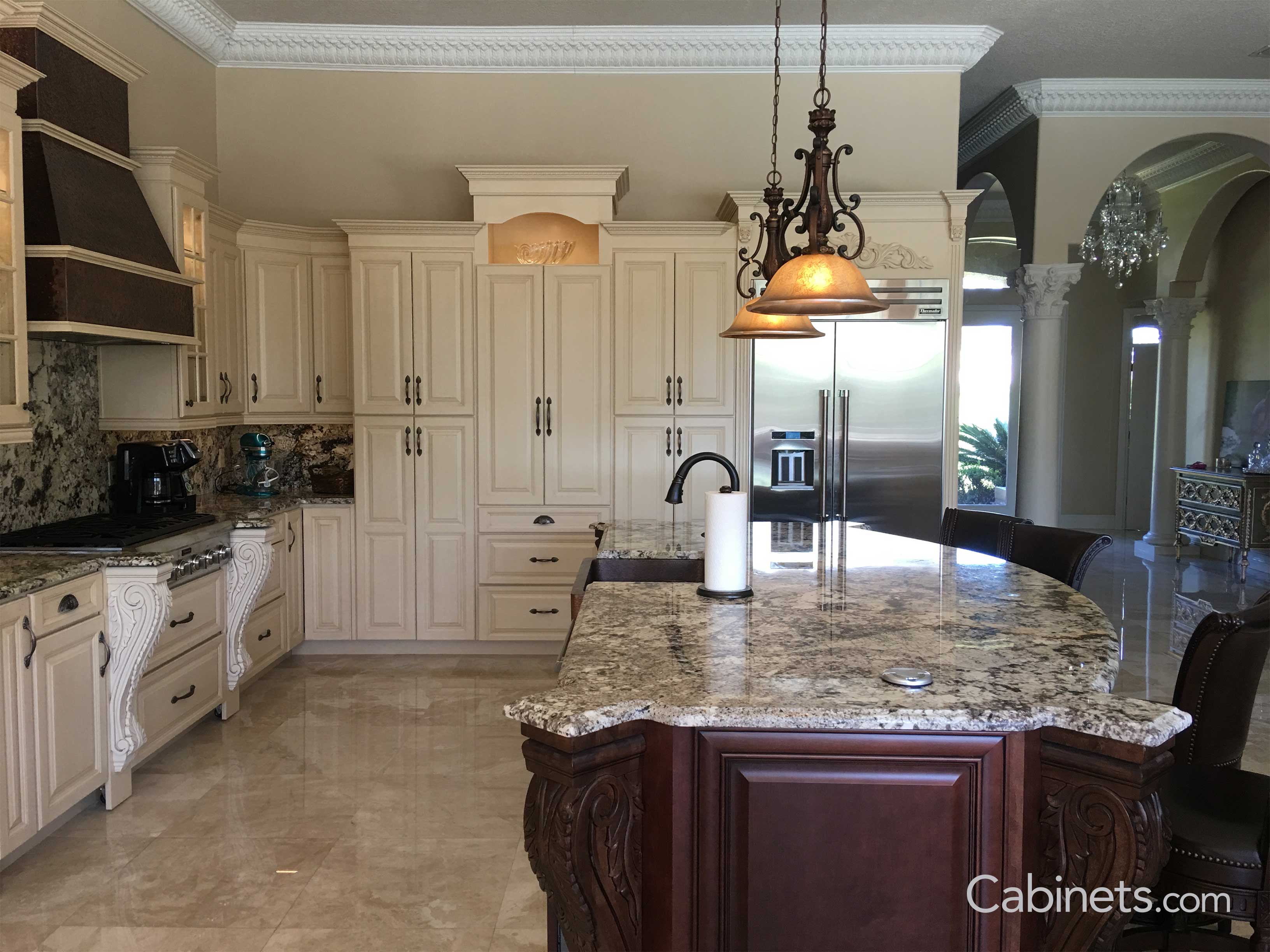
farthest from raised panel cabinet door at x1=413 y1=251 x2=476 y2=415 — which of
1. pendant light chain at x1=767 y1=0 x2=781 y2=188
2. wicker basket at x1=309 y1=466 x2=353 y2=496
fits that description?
pendant light chain at x1=767 y1=0 x2=781 y2=188

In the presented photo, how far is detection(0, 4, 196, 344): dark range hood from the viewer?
3.32 m

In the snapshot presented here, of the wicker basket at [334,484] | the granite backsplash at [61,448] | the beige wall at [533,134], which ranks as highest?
the beige wall at [533,134]

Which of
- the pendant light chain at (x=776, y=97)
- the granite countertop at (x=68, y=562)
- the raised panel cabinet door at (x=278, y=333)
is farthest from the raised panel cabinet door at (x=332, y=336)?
the pendant light chain at (x=776, y=97)

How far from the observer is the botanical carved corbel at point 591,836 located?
5.08ft

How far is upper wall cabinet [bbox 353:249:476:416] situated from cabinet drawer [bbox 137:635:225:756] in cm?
161

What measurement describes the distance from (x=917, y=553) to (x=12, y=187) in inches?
126

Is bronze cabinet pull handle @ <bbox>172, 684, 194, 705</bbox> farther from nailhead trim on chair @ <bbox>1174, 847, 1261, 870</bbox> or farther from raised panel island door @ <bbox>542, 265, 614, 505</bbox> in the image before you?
nailhead trim on chair @ <bbox>1174, 847, 1261, 870</bbox>

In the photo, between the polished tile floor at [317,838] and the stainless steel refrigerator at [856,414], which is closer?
the polished tile floor at [317,838]

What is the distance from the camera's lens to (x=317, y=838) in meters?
3.14

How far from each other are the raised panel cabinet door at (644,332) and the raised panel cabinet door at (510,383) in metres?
0.42

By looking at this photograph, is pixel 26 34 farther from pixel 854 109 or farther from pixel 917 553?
pixel 854 109

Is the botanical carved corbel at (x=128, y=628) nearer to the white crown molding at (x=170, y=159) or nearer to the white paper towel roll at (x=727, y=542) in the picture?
the white crown molding at (x=170, y=159)

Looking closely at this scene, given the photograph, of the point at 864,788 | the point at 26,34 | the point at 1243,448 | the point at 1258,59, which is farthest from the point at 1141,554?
the point at 26,34

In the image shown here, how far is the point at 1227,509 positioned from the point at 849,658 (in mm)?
7244
